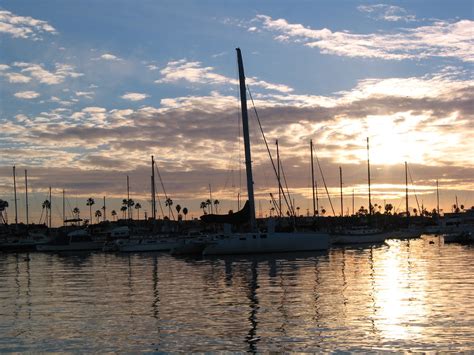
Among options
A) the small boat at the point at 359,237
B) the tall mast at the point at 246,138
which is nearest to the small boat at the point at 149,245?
the tall mast at the point at 246,138

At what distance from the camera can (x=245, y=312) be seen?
2294 centimetres

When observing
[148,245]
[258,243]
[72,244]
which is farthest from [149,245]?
[258,243]

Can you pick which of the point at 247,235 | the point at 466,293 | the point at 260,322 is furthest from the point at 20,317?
the point at 247,235

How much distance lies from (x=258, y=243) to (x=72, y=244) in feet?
136

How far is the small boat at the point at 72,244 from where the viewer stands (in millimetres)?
91625

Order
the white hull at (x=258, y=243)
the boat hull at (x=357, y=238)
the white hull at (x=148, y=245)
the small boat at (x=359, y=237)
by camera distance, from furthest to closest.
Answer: the small boat at (x=359, y=237)
the boat hull at (x=357, y=238)
the white hull at (x=148, y=245)
the white hull at (x=258, y=243)

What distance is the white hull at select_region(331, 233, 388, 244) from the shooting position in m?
95.2

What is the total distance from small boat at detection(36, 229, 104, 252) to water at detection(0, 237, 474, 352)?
54.0 meters

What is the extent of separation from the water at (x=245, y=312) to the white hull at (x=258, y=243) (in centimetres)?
2117

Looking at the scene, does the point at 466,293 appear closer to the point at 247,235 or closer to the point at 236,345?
the point at 236,345

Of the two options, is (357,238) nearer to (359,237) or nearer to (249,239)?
(359,237)

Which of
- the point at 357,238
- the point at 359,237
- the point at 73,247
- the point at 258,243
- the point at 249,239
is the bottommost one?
the point at 357,238

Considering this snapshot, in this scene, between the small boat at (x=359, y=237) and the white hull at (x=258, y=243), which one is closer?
the white hull at (x=258, y=243)

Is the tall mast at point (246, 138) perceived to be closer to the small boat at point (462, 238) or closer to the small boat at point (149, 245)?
the small boat at point (149, 245)
